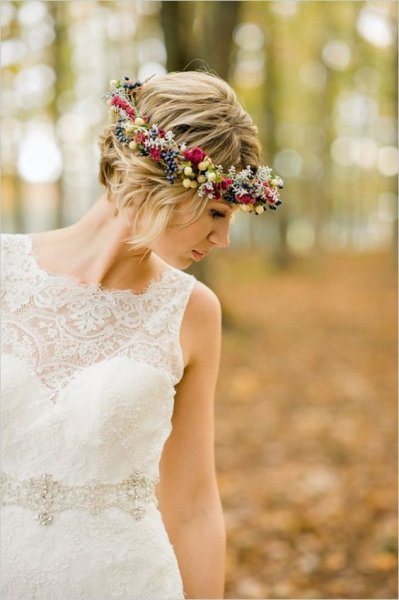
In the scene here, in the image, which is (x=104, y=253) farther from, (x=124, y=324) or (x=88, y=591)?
(x=88, y=591)

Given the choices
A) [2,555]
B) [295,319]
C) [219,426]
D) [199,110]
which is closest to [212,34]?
[219,426]

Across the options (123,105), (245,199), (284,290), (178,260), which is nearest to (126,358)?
(178,260)

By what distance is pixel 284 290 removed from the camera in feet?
53.3

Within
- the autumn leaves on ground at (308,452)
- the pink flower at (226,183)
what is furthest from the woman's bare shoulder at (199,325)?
the autumn leaves on ground at (308,452)

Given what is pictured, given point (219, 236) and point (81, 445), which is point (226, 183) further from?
point (81, 445)

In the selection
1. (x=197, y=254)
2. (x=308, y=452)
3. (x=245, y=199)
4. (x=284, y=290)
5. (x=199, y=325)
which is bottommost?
(x=284, y=290)

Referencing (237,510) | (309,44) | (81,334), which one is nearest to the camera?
(81,334)

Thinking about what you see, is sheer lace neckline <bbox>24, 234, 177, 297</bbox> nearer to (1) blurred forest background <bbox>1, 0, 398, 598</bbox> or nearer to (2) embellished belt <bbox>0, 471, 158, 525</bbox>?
(2) embellished belt <bbox>0, 471, 158, 525</bbox>

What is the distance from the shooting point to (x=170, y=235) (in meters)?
2.12

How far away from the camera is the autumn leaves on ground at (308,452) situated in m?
4.59

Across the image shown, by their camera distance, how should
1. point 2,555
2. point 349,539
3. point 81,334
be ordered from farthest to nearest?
1. point 349,539
2. point 81,334
3. point 2,555

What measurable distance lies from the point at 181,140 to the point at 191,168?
0.11 meters

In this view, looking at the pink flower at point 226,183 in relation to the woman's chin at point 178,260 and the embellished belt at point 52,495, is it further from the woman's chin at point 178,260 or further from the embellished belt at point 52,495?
the embellished belt at point 52,495

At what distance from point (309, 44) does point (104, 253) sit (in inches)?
710
